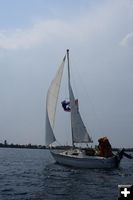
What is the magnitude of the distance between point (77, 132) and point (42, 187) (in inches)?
952

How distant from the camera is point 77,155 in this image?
41.8 metres

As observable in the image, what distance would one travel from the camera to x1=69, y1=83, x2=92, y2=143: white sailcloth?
48.2 m

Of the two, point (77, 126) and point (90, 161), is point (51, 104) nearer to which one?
point (77, 126)

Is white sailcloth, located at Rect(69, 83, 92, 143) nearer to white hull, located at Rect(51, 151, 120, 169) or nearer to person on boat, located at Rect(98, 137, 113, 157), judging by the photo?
person on boat, located at Rect(98, 137, 113, 157)

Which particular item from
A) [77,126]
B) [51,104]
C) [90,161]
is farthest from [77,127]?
[90,161]

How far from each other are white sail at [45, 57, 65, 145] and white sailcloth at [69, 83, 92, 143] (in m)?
1.99

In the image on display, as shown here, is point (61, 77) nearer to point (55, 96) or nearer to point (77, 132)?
point (55, 96)

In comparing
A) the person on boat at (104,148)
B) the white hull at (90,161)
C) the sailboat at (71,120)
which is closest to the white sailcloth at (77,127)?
the sailboat at (71,120)

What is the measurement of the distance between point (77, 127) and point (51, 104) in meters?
4.35

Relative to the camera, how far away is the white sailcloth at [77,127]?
4819 cm

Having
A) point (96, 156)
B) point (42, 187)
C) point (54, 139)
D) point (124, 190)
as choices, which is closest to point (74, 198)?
point (42, 187)

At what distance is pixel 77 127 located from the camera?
1913 inches

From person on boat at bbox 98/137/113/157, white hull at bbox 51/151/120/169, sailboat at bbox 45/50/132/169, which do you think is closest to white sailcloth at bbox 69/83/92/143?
sailboat at bbox 45/50/132/169

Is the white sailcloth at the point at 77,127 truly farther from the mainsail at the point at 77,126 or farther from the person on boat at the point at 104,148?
the person on boat at the point at 104,148
